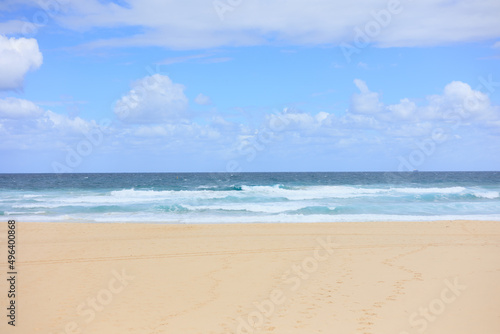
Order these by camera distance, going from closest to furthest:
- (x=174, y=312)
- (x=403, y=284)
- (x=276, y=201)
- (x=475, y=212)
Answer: (x=174, y=312), (x=403, y=284), (x=475, y=212), (x=276, y=201)

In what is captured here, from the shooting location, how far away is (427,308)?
21.2 feet

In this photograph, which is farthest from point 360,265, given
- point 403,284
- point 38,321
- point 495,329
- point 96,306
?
point 38,321

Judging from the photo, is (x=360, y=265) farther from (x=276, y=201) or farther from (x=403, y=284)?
(x=276, y=201)

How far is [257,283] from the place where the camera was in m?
7.78

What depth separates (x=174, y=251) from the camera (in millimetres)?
10797

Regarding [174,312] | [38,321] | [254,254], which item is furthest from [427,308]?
[38,321]

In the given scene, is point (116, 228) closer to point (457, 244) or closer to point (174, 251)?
point (174, 251)

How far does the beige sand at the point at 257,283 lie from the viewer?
19.5 ft

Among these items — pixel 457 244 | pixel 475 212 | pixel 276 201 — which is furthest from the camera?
pixel 276 201

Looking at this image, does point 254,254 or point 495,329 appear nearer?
point 495,329

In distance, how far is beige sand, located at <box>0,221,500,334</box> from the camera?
594cm

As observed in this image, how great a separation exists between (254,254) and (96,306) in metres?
4.46

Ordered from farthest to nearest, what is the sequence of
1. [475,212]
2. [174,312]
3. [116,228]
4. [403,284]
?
1. [475,212]
2. [116,228]
3. [403,284]
4. [174,312]

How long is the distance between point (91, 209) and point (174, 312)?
18.5 meters
